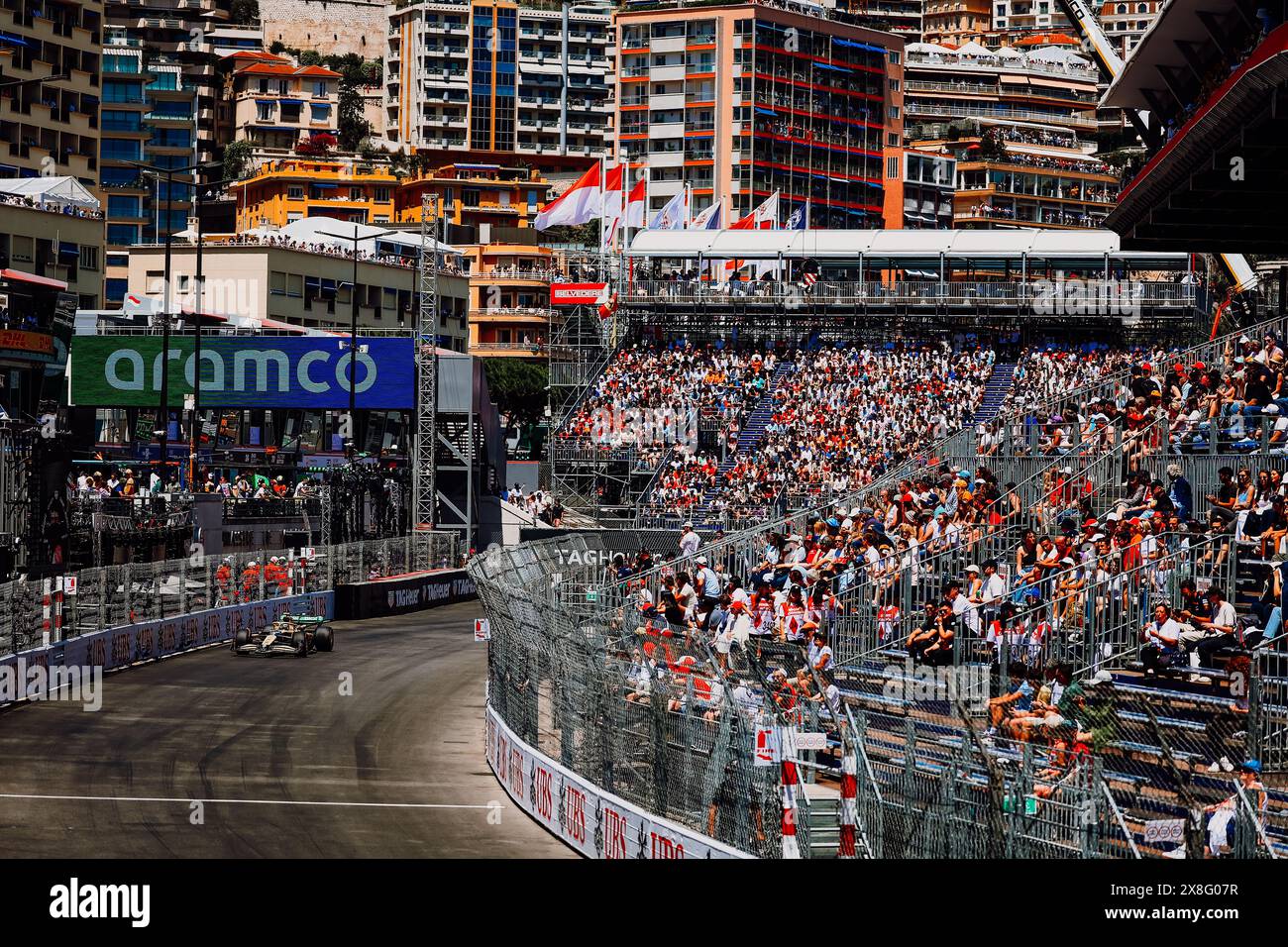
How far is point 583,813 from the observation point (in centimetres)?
1902

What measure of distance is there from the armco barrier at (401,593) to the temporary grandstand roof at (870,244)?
2223 cm

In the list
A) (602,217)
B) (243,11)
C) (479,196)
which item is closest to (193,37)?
(243,11)

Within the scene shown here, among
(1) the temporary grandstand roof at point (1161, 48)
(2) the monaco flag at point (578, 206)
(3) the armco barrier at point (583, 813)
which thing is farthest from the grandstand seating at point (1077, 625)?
(2) the monaco flag at point (578, 206)

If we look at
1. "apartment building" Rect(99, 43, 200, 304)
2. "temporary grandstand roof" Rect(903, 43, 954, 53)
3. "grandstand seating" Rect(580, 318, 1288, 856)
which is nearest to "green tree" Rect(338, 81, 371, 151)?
"apartment building" Rect(99, 43, 200, 304)

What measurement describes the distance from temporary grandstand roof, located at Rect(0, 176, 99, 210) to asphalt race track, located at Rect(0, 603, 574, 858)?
199 feet

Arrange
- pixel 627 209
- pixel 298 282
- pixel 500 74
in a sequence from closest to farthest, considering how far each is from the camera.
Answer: pixel 627 209
pixel 298 282
pixel 500 74

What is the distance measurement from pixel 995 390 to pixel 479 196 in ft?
269

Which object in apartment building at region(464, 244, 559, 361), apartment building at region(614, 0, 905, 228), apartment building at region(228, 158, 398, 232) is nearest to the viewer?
apartment building at region(464, 244, 559, 361)

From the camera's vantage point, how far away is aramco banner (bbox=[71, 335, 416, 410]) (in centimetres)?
6750

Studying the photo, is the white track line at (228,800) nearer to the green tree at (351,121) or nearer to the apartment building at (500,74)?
the apartment building at (500,74)

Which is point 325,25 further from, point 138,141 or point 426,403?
point 426,403

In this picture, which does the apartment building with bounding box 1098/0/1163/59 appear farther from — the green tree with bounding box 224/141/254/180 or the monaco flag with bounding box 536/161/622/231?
the monaco flag with bounding box 536/161/622/231
